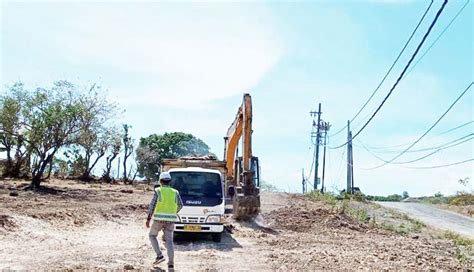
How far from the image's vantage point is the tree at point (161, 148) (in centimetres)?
5906

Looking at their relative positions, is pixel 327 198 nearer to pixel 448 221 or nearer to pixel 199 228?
pixel 448 221

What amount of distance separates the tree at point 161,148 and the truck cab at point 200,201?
43000 mm

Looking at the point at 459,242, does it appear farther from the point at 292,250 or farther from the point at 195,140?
the point at 195,140

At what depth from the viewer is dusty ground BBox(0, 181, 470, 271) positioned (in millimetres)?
11984

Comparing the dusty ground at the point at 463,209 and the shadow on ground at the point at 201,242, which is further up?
the dusty ground at the point at 463,209

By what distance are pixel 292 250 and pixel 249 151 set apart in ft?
23.3

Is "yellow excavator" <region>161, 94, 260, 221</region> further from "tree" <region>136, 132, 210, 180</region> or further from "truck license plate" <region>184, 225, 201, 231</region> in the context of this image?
"tree" <region>136, 132, 210, 180</region>

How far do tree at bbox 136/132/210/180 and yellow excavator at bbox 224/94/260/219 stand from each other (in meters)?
35.9

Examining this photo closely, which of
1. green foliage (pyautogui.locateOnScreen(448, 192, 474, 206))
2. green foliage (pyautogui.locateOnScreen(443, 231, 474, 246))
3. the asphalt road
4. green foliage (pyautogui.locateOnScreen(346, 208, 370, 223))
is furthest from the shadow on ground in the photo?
green foliage (pyautogui.locateOnScreen(448, 192, 474, 206))

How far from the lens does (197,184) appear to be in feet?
53.6

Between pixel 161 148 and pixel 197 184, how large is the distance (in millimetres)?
48105

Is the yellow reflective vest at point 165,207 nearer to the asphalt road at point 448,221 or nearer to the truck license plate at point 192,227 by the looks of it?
the truck license plate at point 192,227

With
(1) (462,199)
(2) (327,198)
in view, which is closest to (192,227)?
(2) (327,198)

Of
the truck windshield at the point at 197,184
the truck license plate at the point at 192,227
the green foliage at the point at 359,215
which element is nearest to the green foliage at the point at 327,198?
the green foliage at the point at 359,215
